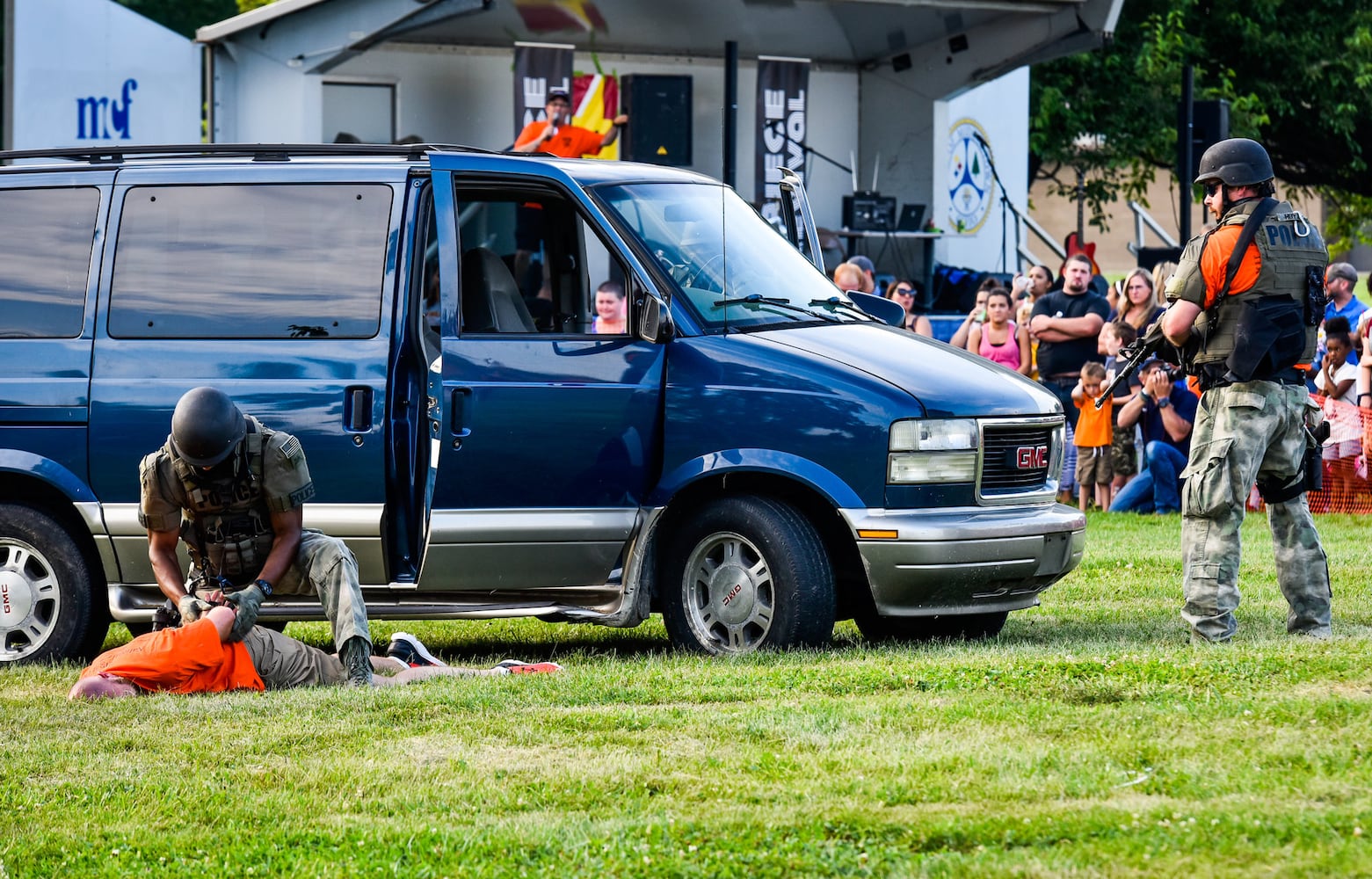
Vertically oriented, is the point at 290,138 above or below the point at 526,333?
above

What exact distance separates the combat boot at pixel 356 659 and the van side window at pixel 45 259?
1955 mm

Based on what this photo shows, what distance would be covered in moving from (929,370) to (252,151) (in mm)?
3112

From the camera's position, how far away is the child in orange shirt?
14391 millimetres

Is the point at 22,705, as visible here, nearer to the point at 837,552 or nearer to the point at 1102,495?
the point at 837,552

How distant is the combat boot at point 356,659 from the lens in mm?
7793

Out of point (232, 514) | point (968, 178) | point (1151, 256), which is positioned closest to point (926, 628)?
point (232, 514)

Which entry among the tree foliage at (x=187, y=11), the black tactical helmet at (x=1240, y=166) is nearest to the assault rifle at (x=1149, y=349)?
the black tactical helmet at (x=1240, y=166)

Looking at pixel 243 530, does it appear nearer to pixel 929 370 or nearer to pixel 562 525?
pixel 562 525

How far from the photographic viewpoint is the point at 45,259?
8.68 meters

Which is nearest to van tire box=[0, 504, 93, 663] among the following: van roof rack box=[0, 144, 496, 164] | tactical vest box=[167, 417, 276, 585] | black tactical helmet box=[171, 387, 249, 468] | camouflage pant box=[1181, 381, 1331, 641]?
tactical vest box=[167, 417, 276, 585]

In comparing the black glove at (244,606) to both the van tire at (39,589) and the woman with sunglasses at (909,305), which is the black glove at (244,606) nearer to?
the van tire at (39,589)

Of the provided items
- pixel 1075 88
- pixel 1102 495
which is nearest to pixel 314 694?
pixel 1102 495

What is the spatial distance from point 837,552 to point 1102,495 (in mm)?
6949

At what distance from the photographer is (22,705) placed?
7480 millimetres
